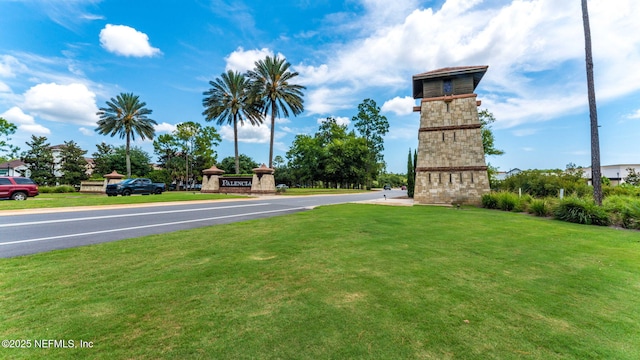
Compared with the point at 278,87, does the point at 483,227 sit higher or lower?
lower

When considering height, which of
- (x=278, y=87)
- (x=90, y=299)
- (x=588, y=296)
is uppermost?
(x=278, y=87)

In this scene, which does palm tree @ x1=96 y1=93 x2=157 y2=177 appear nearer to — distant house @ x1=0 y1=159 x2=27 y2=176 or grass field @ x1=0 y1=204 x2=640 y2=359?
distant house @ x1=0 y1=159 x2=27 y2=176

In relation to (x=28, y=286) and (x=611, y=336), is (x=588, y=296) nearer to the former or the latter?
(x=611, y=336)

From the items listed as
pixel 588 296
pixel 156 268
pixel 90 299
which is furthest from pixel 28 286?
pixel 588 296

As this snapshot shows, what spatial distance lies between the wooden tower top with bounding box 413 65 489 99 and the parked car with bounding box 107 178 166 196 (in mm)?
26326

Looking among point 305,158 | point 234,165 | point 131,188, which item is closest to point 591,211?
point 131,188

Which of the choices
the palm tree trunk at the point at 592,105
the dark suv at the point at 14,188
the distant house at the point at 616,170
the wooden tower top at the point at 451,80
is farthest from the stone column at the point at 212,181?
the distant house at the point at 616,170

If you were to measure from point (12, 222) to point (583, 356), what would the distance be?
49.4ft

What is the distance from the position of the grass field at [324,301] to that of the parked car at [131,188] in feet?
73.1

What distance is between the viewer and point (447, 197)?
61.0 feet

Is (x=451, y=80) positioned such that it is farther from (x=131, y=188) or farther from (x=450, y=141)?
(x=131, y=188)

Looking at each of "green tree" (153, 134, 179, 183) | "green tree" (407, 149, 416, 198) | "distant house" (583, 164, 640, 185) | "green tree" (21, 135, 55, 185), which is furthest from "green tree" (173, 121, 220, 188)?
"distant house" (583, 164, 640, 185)

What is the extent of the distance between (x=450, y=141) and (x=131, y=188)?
28038mm

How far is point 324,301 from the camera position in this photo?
3.40m
